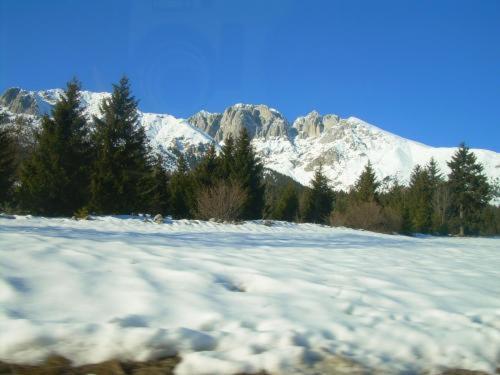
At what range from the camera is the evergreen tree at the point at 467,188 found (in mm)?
39188

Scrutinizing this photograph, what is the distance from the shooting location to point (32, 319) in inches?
108

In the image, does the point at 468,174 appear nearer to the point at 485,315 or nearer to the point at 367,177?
the point at 367,177

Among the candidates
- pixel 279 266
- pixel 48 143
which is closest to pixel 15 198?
pixel 48 143

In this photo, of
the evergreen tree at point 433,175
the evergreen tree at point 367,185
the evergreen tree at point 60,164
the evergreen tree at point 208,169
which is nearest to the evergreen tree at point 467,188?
the evergreen tree at point 433,175

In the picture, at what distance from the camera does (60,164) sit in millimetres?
20266

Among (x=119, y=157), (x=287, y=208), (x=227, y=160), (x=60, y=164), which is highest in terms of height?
(x=227, y=160)

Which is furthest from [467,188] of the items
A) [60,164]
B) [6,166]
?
[6,166]

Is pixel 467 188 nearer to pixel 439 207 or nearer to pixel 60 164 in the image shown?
pixel 439 207

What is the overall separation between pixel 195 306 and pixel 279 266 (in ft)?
6.35

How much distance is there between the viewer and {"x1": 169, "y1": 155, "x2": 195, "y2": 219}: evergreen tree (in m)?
28.9

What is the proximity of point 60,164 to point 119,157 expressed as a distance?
3.10 metres

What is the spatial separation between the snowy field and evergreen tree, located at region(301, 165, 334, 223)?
111ft

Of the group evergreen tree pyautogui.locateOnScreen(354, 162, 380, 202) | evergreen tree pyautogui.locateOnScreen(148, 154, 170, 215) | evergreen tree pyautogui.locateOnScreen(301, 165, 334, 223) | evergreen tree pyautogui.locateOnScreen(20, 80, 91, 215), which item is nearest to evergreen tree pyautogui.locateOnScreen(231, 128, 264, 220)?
evergreen tree pyautogui.locateOnScreen(148, 154, 170, 215)

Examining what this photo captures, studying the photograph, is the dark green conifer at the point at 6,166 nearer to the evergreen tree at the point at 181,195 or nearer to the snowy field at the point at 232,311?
the evergreen tree at the point at 181,195
